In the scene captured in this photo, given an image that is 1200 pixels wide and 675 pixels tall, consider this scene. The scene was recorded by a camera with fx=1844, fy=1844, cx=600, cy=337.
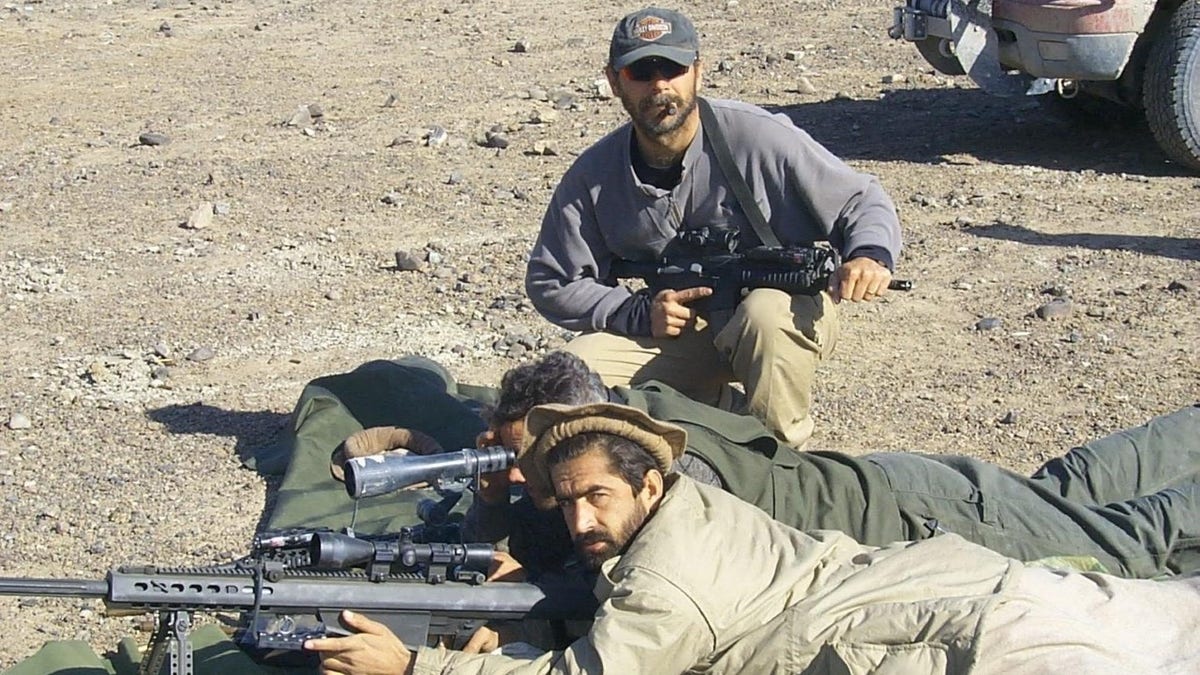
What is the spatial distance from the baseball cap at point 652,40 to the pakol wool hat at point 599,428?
68.8 inches

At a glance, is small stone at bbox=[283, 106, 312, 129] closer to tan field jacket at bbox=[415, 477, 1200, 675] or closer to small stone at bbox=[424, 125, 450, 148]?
small stone at bbox=[424, 125, 450, 148]

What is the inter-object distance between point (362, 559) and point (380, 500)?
167 centimetres

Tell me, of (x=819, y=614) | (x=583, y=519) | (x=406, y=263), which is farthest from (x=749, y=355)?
(x=406, y=263)

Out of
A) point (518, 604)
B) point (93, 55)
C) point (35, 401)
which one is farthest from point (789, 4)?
point (518, 604)

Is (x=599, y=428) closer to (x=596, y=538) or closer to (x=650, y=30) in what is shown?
(x=596, y=538)

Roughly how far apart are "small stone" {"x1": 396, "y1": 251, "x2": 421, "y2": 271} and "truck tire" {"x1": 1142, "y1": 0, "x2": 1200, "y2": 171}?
3.75m

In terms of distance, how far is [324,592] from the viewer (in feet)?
12.2

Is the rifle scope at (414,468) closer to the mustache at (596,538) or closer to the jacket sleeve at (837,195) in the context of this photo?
the mustache at (596,538)

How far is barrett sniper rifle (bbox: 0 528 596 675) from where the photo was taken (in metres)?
3.54

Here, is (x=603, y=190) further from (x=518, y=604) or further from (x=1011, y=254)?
(x=1011, y=254)

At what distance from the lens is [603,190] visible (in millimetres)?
5605

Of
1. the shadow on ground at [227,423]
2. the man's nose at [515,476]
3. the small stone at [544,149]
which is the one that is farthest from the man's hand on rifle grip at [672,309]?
the small stone at [544,149]

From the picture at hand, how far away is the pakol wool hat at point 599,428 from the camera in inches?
148

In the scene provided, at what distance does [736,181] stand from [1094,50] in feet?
14.0
